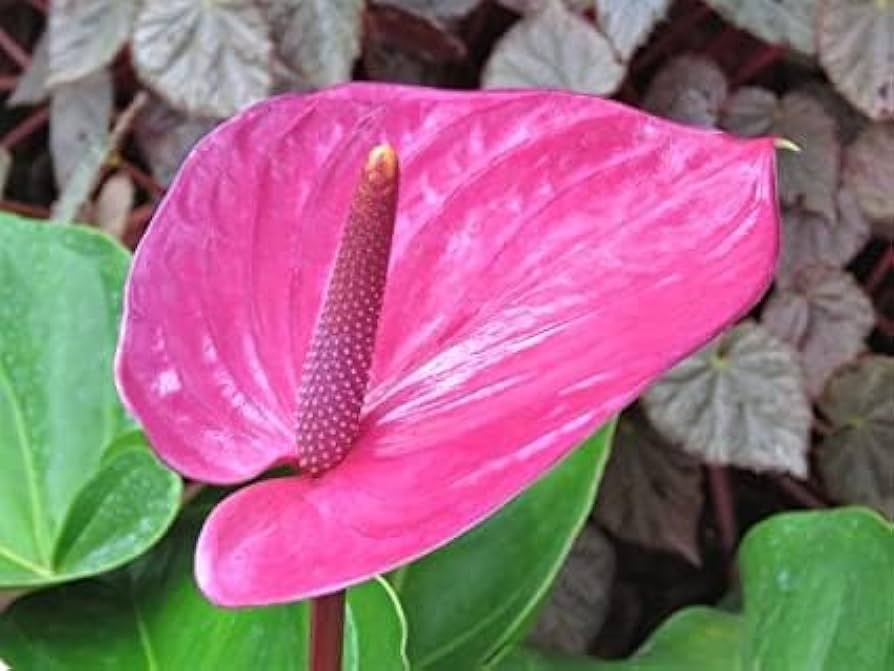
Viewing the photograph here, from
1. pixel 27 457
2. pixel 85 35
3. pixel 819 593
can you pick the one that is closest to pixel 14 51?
pixel 85 35

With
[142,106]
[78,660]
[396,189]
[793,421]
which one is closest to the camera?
[396,189]

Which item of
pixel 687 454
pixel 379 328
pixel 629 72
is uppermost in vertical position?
pixel 379 328

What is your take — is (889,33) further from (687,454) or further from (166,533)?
(166,533)

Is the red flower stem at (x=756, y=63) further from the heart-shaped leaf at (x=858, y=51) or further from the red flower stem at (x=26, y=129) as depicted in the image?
the red flower stem at (x=26, y=129)

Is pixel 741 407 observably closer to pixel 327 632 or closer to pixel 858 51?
pixel 858 51

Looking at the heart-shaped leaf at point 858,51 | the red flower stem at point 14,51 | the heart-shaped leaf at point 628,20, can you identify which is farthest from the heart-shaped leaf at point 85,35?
the heart-shaped leaf at point 858,51

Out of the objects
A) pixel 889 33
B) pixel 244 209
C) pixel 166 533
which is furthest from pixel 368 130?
pixel 889 33

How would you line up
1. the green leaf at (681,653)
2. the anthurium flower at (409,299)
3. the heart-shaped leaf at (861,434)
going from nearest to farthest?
the anthurium flower at (409,299) → the green leaf at (681,653) → the heart-shaped leaf at (861,434)
